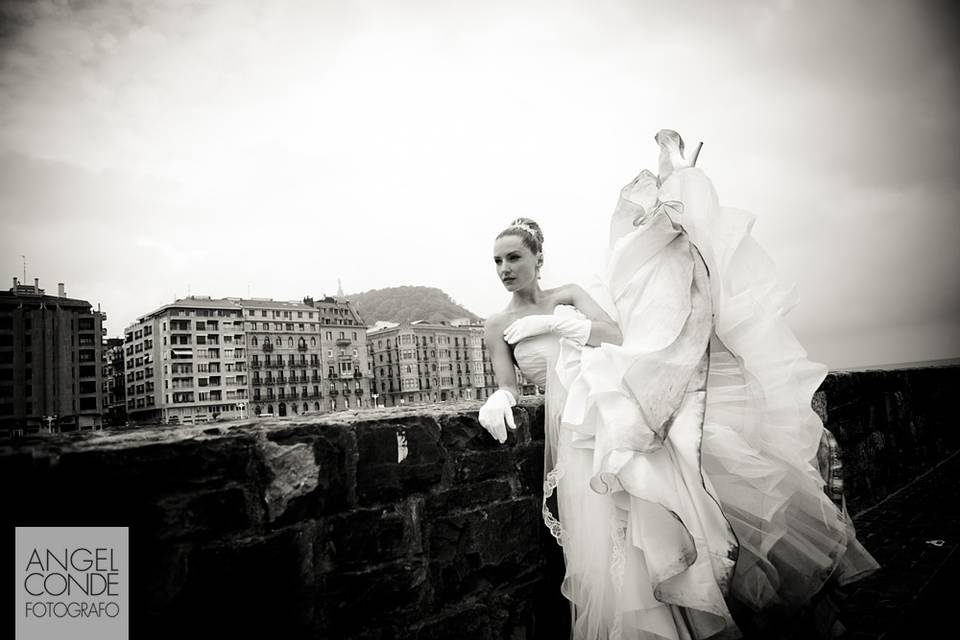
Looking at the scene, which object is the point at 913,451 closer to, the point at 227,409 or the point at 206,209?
the point at 227,409

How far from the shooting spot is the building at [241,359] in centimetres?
9225

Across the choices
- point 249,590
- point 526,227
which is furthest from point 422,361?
point 249,590

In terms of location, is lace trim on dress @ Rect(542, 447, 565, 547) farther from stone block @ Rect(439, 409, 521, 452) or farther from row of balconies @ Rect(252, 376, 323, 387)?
row of balconies @ Rect(252, 376, 323, 387)

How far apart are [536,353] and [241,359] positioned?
10167 centimetres

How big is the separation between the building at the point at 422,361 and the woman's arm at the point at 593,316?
338 feet

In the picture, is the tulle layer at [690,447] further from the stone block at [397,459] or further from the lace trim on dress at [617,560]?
Answer: the stone block at [397,459]

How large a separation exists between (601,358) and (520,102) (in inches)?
2449

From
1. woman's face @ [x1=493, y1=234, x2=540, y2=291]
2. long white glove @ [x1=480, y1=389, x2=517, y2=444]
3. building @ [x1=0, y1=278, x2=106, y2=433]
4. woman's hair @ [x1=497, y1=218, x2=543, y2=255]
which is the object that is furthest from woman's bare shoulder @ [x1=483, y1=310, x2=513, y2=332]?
building @ [x1=0, y1=278, x2=106, y2=433]

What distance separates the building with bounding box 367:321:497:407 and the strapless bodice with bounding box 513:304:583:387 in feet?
339

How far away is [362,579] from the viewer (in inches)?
65.4

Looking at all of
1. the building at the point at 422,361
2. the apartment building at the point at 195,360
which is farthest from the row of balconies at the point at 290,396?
the building at the point at 422,361

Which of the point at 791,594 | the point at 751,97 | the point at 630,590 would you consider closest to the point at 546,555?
the point at 630,590

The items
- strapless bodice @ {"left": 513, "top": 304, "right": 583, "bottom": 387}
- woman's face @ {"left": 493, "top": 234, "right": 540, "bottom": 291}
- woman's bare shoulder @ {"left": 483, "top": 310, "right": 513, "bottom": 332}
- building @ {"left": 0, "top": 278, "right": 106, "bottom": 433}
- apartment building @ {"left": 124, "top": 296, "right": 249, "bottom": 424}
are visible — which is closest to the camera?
strapless bodice @ {"left": 513, "top": 304, "right": 583, "bottom": 387}

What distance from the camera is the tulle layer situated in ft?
5.67
